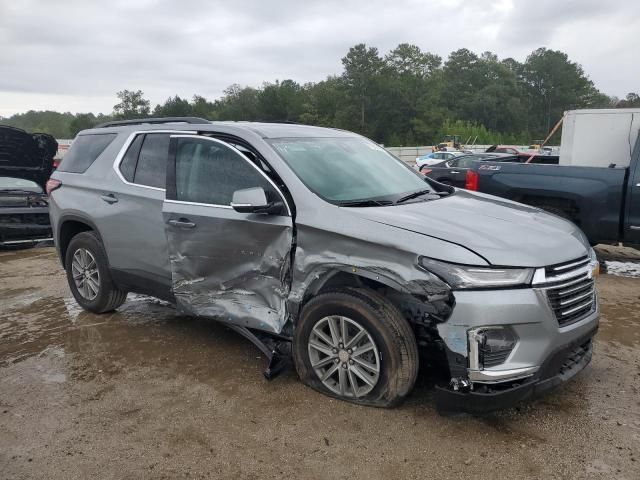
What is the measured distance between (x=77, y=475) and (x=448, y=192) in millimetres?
3207

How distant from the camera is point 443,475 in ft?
9.33

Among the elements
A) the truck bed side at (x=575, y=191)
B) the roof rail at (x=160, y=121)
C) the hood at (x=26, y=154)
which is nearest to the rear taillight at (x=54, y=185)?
the roof rail at (x=160, y=121)

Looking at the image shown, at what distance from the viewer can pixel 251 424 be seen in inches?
133

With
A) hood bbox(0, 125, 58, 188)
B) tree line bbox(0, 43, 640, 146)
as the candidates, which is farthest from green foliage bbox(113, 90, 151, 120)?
hood bbox(0, 125, 58, 188)

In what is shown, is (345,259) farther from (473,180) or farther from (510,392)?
(473,180)

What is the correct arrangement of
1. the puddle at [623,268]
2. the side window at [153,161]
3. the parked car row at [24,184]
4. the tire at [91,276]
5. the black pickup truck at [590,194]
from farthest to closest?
the parked car row at [24,184] → the puddle at [623,268] → the black pickup truck at [590,194] → the tire at [91,276] → the side window at [153,161]

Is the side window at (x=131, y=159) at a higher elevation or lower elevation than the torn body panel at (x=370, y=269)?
higher

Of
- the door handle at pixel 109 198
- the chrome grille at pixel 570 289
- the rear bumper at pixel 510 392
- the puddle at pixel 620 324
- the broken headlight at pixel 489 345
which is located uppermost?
the door handle at pixel 109 198

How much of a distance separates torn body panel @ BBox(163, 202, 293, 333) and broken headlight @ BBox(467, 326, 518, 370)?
1.31 m

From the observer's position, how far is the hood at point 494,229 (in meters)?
3.08

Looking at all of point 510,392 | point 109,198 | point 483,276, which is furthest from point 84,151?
point 510,392

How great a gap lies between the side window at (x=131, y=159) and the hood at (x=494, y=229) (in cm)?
230

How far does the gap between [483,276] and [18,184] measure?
356 inches

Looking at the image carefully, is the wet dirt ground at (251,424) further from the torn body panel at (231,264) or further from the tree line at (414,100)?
the tree line at (414,100)
